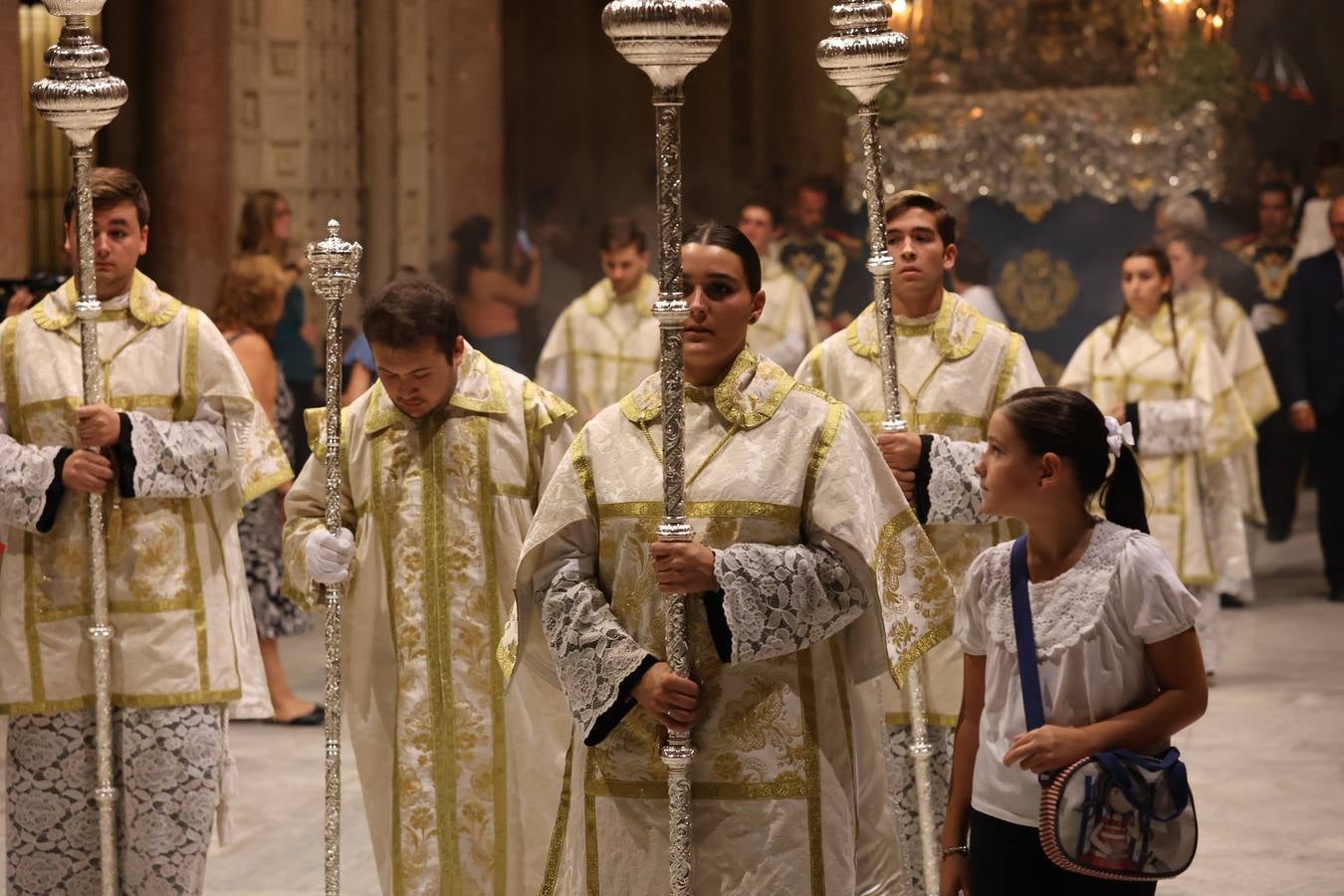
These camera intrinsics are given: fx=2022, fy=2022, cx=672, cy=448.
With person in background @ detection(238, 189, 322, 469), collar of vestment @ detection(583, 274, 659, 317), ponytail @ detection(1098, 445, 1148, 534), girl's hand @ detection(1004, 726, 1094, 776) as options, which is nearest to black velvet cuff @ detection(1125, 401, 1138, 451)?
collar of vestment @ detection(583, 274, 659, 317)

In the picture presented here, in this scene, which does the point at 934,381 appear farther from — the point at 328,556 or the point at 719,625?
the point at 719,625

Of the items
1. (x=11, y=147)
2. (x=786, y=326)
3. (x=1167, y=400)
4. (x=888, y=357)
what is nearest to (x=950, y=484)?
(x=888, y=357)

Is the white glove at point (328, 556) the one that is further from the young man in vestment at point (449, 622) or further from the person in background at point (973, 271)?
the person in background at point (973, 271)

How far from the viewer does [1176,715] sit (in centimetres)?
348

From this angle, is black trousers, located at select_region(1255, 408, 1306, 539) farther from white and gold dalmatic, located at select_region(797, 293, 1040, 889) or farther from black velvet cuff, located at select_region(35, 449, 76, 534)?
black velvet cuff, located at select_region(35, 449, 76, 534)

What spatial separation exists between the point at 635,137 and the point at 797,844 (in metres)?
13.0

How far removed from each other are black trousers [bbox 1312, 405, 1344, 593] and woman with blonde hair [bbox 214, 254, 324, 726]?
5.84 m

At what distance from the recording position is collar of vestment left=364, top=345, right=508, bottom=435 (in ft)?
15.6

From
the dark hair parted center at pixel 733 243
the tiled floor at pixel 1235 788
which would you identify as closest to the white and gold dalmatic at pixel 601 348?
the tiled floor at pixel 1235 788

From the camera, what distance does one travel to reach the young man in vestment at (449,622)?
4738 millimetres

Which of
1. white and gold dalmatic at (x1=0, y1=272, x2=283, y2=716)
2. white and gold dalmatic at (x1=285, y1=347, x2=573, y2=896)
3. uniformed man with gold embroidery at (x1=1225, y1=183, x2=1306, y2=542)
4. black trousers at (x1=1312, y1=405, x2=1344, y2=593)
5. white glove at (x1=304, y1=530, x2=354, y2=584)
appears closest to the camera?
white glove at (x1=304, y1=530, x2=354, y2=584)

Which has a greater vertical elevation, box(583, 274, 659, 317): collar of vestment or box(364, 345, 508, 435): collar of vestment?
box(583, 274, 659, 317): collar of vestment

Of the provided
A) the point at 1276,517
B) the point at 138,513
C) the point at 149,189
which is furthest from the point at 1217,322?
the point at 138,513

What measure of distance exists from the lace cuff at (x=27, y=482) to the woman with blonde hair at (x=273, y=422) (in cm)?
309
